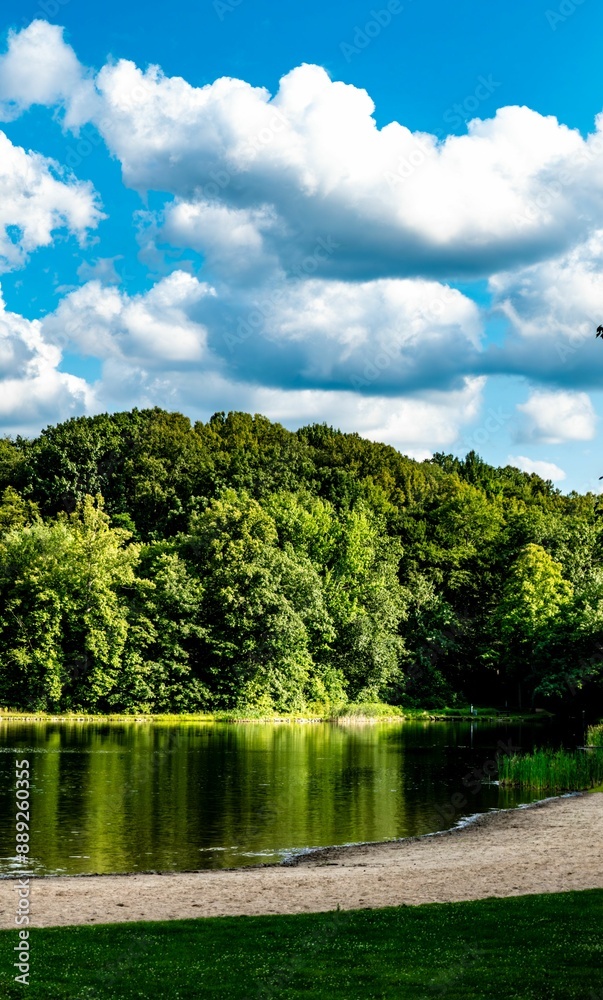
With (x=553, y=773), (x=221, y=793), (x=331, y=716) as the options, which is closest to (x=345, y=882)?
(x=221, y=793)

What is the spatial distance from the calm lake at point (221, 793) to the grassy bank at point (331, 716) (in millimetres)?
8851

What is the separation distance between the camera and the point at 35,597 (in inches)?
2685

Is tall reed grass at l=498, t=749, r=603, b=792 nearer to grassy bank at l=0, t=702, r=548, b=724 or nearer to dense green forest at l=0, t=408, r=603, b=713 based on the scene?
dense green forest at l=0, t=408, r=603, b=713

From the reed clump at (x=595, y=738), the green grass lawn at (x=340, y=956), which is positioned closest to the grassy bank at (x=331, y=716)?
the reed clump at (x=595, y=738)

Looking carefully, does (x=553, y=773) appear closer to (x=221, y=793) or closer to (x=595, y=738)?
(x=595, y=738)

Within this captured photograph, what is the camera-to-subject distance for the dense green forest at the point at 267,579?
6925 centimetres

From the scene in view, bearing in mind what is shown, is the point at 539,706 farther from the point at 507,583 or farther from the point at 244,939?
the point at 244,939

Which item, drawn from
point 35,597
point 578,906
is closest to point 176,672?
point 35,597

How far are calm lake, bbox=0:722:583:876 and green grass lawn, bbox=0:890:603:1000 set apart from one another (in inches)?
314

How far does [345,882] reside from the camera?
19.6 metres

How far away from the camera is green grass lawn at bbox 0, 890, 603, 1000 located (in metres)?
11.1

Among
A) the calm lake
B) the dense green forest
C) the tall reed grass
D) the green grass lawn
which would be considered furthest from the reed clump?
the green grass lawn

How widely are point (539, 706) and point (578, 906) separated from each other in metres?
69.0

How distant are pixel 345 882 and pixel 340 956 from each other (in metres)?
7.14
